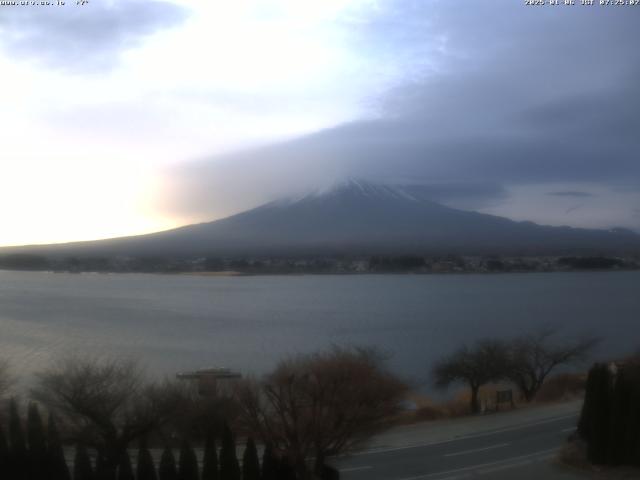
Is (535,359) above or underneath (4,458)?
underneath

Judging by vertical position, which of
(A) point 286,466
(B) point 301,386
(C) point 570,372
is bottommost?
(C) point 570,372

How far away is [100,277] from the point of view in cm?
5644

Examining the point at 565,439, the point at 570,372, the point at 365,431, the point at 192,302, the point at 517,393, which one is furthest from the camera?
the point at 192,302

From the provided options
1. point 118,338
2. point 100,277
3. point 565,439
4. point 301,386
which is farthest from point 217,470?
point 100,277

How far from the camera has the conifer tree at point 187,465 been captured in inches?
252

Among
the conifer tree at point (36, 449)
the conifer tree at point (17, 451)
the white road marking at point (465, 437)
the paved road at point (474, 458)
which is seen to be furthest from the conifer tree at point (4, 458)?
the white road marking at point (465, 437)

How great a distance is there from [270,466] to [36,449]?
2002 mm

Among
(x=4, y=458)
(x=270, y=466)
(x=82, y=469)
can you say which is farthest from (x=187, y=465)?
(x=4, y=458)

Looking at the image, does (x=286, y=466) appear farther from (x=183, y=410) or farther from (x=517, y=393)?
(x=517, y=393)

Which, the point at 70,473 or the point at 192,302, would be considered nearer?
the point at 70,473

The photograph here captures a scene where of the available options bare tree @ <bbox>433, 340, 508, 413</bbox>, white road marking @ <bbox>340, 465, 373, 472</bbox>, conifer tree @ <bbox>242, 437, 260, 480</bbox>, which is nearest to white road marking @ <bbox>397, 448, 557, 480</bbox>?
white road marking @ <bbox>340, 465, 373, 472</bbox>

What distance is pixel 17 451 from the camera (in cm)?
644

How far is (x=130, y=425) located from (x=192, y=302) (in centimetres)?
3168

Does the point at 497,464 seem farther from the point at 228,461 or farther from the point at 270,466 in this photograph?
the point at 228,461
